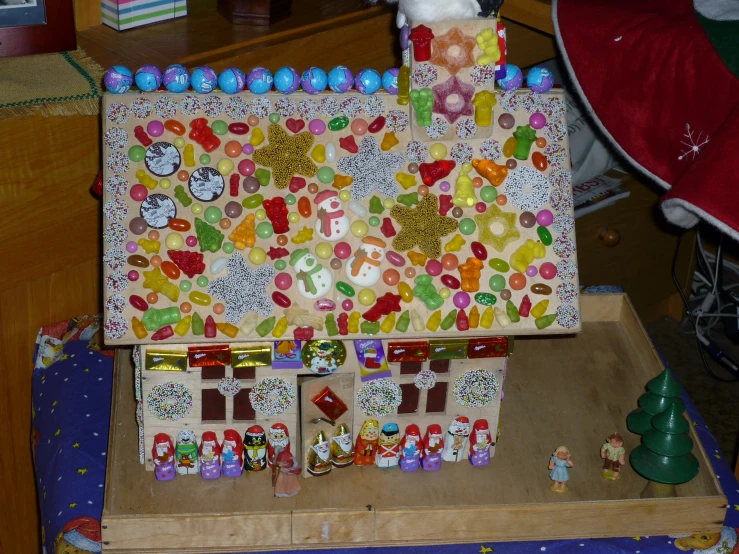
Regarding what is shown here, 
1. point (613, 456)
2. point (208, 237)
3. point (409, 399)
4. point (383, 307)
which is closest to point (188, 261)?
point (208, 237)

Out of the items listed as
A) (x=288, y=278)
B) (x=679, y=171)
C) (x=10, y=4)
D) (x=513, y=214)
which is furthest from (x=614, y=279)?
(x=10, y=4)

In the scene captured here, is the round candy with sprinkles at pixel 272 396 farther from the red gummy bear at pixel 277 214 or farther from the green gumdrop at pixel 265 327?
the red gummy bear at pixel 277 214

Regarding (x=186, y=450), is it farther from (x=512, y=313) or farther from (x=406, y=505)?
(x=512, y=313)

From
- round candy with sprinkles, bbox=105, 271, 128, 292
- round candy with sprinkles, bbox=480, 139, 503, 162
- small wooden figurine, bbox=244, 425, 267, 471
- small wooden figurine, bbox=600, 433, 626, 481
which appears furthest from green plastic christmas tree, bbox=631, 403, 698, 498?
round candy with sprinkles, bbox=105, 271, 128, 292

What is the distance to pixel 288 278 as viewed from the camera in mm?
1094

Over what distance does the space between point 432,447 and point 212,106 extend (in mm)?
529

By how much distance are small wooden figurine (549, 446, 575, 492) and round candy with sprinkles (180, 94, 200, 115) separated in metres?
0.64

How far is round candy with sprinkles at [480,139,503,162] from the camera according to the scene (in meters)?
1.14

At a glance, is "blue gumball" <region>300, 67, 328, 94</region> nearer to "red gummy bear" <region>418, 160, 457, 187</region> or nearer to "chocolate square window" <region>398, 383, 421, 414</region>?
"red gummy bear" <region>418, 160, 457, 187</region>

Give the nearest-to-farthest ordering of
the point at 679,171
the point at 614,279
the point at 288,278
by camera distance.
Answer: the point at 288,278 < the point at 679,171 < the point at 614,279

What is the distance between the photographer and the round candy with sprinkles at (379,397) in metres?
1.17

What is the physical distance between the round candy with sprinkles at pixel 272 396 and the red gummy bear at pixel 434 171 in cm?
31

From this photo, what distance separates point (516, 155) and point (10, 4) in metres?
0.77

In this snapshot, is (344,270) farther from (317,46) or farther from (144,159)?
(317,46)
